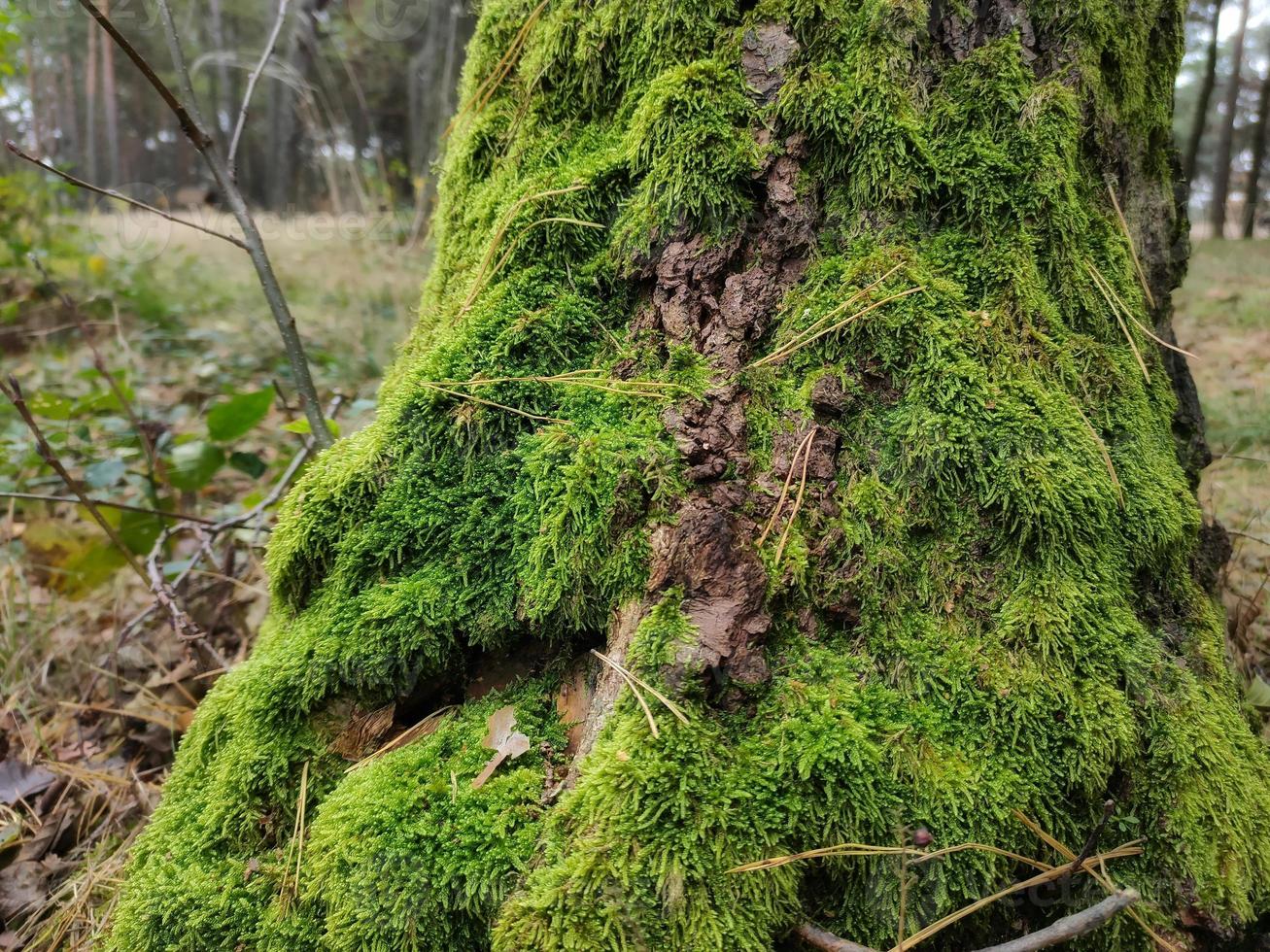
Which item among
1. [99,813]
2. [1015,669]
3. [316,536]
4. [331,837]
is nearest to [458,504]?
[316,536]

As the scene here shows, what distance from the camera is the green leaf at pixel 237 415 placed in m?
2.59

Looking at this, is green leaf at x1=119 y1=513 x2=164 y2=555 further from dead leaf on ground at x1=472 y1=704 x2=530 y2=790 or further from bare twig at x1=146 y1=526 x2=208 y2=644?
dead leaf on ground at x1=472 y1=704 x2=530 y2=790

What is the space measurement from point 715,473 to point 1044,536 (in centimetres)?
64

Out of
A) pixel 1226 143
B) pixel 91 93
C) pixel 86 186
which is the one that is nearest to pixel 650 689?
pixel 86 186

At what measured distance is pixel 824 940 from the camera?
1.07 meters

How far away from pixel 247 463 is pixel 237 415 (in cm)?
37

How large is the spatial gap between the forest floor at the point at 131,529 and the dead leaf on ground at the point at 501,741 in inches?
40.1

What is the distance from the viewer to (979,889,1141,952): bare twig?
909 millimetres

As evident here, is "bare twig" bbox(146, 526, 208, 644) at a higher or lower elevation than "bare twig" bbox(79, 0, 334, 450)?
lower

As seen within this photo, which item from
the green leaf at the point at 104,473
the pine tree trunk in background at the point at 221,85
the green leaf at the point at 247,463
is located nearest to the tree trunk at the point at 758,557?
the green leaf at the point at 247,463

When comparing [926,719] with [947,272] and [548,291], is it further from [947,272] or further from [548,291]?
[548,291]

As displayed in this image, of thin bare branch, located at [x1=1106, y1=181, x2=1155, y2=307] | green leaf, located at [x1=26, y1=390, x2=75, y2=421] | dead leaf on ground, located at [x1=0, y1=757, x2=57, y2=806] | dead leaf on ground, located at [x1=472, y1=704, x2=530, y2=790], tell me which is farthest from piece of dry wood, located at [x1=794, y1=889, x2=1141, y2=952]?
green leaf, located at [x1=26, y1=390, x2=75, y2=421]

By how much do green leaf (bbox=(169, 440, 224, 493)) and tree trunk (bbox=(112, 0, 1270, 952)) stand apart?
1.49m

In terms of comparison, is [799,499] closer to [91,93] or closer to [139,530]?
[139,530]
